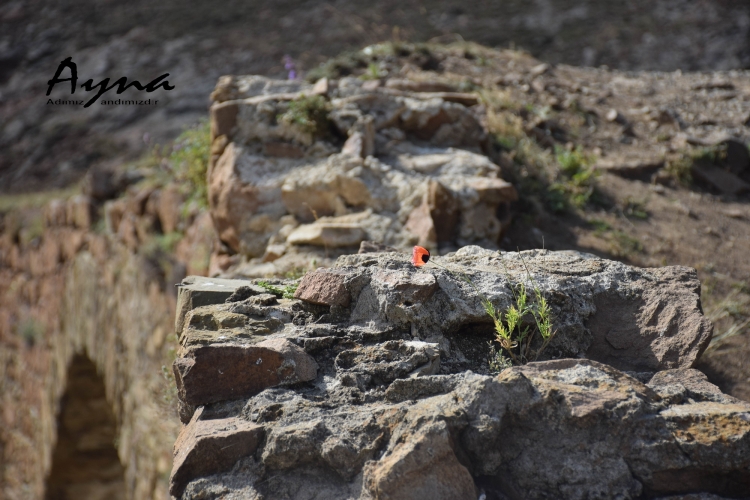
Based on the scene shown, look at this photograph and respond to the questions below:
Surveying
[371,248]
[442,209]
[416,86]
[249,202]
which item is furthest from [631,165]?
[371,248]

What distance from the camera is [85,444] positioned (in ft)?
23.3

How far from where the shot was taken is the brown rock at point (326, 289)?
201cm

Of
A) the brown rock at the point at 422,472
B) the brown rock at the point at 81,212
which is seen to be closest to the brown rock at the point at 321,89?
the brown rock at the point at 422,472

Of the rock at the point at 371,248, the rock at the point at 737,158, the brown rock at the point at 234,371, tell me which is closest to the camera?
the brown rock at the point at 234,371

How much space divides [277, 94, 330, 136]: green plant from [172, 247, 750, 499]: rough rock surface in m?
2.14

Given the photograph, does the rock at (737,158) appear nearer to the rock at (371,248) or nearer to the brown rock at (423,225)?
the brown rock at (423,225)

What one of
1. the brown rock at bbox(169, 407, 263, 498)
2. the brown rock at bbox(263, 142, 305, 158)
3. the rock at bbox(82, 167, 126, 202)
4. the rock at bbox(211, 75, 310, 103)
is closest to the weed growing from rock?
the brown rock at bbox(169, 407, 263, 498)

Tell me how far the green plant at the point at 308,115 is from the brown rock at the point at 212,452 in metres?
2.82

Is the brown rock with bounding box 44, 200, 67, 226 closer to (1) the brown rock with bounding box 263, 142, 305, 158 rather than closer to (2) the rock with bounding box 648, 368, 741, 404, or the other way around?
(1) the brown rock with bounding box 263, 142, 305, 158

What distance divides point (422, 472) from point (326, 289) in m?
0.81

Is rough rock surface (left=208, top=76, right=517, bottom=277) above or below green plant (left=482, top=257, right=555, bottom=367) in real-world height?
below

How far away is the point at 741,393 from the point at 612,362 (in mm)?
1513

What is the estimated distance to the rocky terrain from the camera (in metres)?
1.48

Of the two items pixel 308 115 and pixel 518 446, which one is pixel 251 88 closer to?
pixel 308 115
